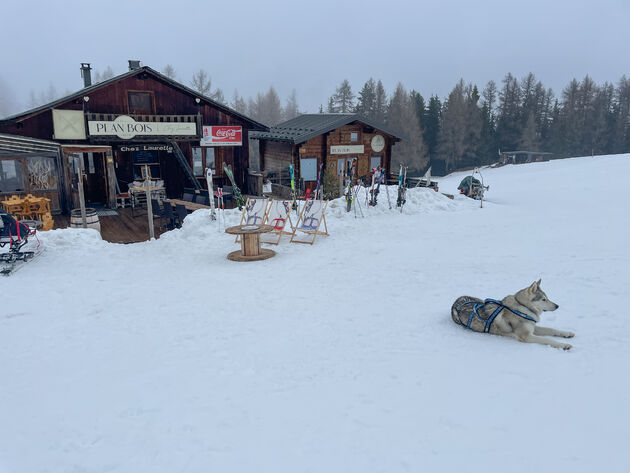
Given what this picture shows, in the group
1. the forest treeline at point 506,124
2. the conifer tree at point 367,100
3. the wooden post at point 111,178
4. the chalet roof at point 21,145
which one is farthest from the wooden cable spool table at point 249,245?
the conifer tree at point 367,100

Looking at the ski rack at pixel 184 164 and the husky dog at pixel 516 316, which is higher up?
the ski rack at pixel 184 164

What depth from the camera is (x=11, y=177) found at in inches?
652

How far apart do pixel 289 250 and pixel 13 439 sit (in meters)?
7.41

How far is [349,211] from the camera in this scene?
47.7ft

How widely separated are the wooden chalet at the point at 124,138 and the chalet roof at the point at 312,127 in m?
Answer: 3.73

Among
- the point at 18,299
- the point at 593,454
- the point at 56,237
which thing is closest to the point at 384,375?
the point at 593,454

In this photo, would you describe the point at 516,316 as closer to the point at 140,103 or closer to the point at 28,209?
the point at 28,209

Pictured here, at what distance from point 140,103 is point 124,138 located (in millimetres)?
1683

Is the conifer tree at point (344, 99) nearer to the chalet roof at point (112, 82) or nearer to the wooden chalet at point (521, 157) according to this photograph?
the wooden chalet at point (521, 157)

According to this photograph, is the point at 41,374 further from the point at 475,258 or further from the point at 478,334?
the point at 475,258

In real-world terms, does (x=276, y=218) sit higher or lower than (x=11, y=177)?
lower

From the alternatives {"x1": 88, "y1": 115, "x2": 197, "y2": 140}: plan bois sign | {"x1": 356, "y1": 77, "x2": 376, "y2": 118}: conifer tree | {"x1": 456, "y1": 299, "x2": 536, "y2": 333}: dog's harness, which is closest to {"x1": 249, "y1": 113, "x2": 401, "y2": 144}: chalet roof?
{"x1": 88, "y1": 115, "x2": 197, "y2": 140}: plan bois sign

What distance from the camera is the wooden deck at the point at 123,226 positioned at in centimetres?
1243

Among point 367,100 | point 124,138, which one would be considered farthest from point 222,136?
point 367,100
